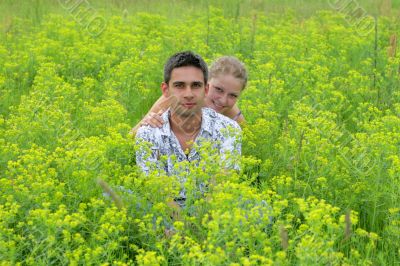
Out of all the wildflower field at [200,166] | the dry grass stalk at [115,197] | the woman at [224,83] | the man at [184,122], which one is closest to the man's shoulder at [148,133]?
the man at [184,122]

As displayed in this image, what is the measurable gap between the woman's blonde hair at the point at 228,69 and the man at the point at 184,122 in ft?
2.19

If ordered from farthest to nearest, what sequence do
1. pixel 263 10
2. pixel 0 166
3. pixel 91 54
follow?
pixel 263 10, pixel 91 54, pixel 0 166

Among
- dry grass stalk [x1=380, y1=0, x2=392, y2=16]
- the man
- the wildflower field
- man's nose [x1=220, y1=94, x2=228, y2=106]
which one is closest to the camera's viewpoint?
the wildflower field

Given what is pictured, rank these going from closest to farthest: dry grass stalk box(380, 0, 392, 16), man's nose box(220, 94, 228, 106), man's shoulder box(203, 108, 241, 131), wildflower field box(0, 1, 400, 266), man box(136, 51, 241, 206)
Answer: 1. wildflower field box(0, 1, 400, 266)
2. man box(136, 51, 241, 206)
3. man's shoulder box(203, 108, 241, 131)
4. man's nose box(220, 94, 228, 106)
5. dry grass stalk box(380, 0, 392, 16)

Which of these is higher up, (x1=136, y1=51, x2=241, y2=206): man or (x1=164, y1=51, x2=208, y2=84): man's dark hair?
(x1=164, y1=51, x2=208, y2=84): man's dark hair

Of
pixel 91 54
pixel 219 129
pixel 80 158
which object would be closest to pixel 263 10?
pixel 91 54

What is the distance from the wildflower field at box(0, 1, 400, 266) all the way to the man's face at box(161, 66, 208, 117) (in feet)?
1.40

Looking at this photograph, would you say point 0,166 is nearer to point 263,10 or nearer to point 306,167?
point 306,167

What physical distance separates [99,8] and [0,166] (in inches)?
272

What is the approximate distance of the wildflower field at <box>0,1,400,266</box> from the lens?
11.8 feet

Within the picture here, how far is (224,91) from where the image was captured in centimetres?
559

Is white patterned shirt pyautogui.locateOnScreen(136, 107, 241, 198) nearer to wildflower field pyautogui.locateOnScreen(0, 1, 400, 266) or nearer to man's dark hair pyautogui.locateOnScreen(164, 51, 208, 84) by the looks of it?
wildflower field pyautogui.locateOnScreen(0, 1, 400, 266)

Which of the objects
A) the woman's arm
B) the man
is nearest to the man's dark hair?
the man

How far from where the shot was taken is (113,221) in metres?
3.74
